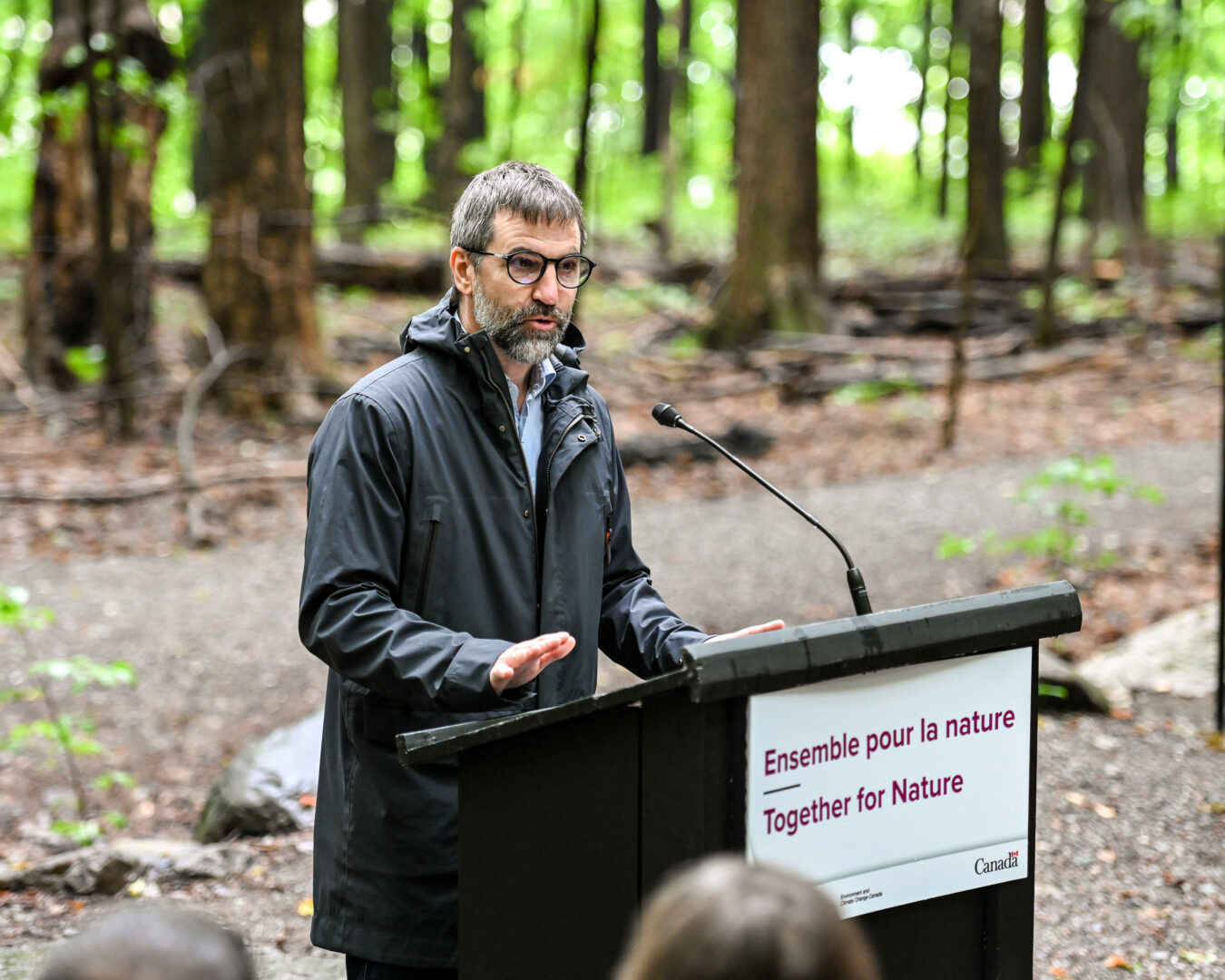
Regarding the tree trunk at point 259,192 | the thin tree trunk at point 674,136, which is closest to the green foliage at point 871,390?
the tree trunk at point 259,192

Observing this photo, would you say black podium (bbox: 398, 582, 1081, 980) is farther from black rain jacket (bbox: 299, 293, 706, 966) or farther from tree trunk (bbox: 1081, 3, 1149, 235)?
tree trunk (bbox: 1081, 3, 1149, 235)

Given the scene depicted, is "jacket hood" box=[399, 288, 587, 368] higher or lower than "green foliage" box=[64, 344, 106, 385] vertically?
higher

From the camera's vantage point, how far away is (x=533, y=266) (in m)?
2.72

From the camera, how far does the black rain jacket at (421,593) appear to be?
2.38m

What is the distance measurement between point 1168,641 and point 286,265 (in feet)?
28.3

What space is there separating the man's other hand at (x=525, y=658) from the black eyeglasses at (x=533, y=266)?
32.3 inches

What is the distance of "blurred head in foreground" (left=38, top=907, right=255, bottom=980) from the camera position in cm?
135

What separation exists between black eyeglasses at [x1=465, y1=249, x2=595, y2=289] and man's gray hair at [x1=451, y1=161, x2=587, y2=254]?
4 cm

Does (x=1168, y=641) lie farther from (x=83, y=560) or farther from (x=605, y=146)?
(x=605, y=146)

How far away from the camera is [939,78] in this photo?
4169 cm

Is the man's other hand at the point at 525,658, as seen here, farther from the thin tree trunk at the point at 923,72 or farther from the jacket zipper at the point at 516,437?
the thin tree trunk at the point at 923,72

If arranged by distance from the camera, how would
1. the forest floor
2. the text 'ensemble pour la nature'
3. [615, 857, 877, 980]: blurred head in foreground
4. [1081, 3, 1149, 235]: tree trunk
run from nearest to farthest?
1. [615, 857, 877, 980]: blurred head in foreground
2. the text 'ensemble pour la nature'
3. the forest floor
4. [1081, 3, 1149, 235]: tree trunk

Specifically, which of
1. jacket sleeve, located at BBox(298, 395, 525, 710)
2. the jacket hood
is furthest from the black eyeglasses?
jacket sleeve, located at BBox(298, 395, 525, 710)

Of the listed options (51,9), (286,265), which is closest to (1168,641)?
(286,265)
